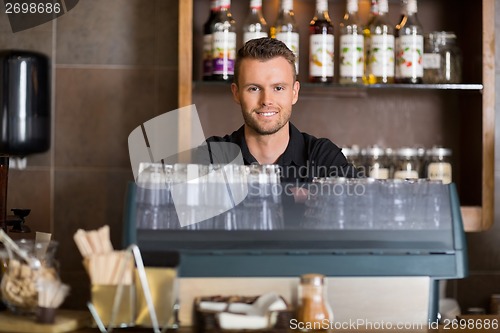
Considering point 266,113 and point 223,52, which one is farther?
point 223,52

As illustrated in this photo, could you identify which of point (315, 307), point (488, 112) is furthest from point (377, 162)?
point (315, 307)

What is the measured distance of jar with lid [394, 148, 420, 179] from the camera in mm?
2449

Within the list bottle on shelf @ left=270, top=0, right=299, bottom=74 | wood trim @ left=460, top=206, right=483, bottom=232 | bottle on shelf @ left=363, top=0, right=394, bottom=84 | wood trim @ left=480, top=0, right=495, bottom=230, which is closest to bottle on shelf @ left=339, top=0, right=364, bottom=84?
bottle on shelf @ left=363, top=0, right=394, bottom=84

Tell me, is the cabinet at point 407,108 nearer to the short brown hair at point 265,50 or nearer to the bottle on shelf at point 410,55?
the bottle on shelf at point 410,55

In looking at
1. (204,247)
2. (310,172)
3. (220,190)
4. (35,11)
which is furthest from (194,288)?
(35,11)

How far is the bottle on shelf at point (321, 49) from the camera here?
7.88ft

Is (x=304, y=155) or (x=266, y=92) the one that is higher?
(x=266, y=92)

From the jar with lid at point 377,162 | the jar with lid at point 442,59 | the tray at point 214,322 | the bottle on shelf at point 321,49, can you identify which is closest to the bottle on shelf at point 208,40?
the bottle on shelf at point 321,49

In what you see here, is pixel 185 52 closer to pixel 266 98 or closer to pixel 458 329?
pixel 266 98

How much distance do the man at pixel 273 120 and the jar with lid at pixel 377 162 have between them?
33 centimetres

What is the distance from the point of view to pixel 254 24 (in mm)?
2441

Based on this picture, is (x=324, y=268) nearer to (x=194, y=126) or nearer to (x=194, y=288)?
(x=194, y=288)

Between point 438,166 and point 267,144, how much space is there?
62 cm

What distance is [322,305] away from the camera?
1303 mm
